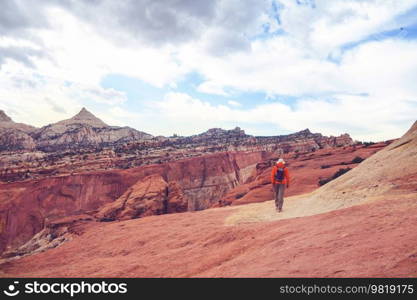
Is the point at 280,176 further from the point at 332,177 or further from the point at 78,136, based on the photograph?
the point at 78,136

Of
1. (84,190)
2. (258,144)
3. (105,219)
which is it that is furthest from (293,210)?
(258,144)

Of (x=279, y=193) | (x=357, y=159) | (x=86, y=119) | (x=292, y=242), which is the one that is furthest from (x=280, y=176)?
(x=86, y=119)

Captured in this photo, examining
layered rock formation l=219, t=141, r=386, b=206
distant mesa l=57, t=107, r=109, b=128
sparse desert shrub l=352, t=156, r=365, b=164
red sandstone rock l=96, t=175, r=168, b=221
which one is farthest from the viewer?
distant mesa l=57, t=107, r=109, b=128

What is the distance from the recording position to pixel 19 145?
9756 centimetres

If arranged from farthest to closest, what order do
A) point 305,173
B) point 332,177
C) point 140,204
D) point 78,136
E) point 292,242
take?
point 78,136
point 305,173
point 332,177
point 140,204
point 292,242

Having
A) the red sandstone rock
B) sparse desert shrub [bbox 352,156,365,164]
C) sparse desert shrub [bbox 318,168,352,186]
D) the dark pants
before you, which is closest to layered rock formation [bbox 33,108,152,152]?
the red sandstone rock

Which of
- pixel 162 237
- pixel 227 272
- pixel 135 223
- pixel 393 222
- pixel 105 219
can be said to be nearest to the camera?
pixel 227 272

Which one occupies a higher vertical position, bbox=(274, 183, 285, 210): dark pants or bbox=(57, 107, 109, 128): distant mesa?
bbox=(57, 107, 109, 128): distant mesa

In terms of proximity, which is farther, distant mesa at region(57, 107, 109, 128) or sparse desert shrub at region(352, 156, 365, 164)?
distant mesa at region(57, 107, 109, 128)

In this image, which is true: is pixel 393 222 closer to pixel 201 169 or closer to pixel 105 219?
pixel 105 219

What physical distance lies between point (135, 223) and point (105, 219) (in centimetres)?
760

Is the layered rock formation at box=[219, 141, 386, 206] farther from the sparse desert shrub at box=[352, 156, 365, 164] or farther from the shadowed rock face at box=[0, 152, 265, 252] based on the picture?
the shadowed rock face at box=[0, 152, 265, 252]

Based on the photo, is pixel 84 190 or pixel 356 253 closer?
pixel 356 253

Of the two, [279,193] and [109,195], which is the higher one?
[279,193]
